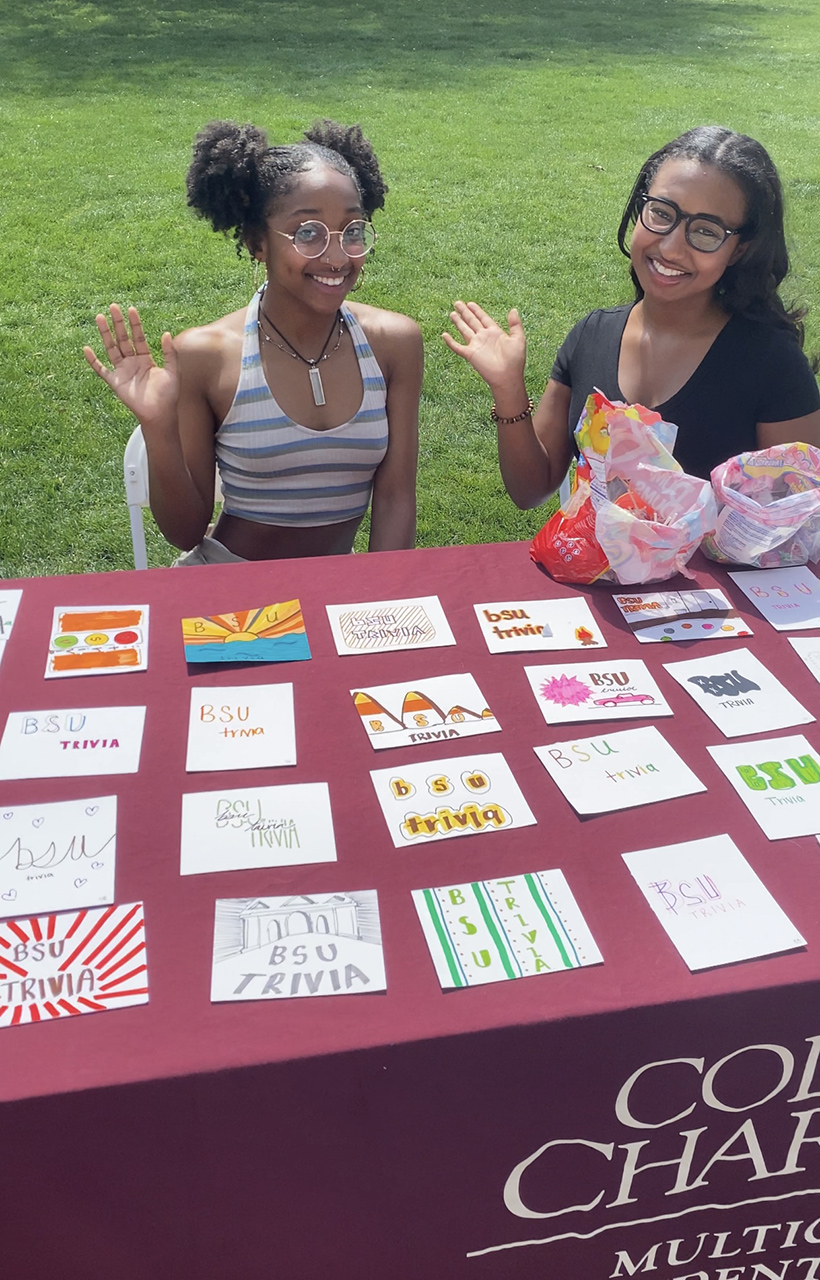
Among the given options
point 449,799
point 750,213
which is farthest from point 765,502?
point 449,799

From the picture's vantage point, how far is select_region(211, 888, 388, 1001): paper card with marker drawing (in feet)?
3.65

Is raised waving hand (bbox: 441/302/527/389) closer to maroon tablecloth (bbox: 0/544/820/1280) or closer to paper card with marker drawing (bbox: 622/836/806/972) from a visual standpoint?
maroon tablecloth (bbox: 0/544/820/1280)

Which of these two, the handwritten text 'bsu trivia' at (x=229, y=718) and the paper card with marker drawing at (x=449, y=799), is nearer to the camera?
the paper card with marker drawing at (x=449, y=799)

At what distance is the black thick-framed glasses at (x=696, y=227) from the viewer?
2020 mm

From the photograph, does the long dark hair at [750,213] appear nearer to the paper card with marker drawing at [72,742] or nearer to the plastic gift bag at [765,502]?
the plastic gift bag at [765,502]

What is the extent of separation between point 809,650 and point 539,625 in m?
0.42

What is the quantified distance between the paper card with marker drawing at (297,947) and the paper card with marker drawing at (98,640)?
52 centimetres

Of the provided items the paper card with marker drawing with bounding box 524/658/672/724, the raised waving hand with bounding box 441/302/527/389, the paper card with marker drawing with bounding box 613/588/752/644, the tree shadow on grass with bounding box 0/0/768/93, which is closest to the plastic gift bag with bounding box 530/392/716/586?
the paper card with marker drawing with bounding box 613/588/752/644

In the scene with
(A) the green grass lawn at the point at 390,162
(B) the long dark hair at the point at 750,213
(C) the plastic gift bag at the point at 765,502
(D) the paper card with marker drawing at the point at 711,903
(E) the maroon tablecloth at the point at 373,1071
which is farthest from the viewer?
(A) the green grass lawn at the point at 390,162

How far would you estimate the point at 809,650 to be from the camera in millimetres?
1665

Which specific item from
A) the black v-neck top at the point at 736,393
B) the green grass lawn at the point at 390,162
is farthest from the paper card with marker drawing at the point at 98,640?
the green grass lawn at the point at 390,162

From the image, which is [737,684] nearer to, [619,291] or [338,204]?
[338,204]

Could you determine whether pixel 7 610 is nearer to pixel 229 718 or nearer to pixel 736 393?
pixel 229 718

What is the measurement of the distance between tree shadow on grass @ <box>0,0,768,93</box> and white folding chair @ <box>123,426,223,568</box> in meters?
7.93
